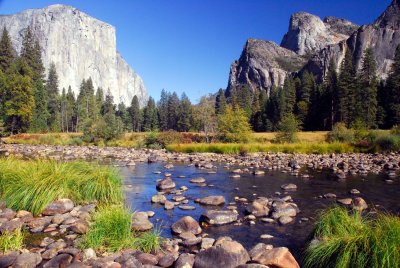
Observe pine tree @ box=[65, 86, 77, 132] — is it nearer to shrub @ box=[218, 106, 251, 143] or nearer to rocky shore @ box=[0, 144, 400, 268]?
shrub @ box=[218, 106, 251, 143]

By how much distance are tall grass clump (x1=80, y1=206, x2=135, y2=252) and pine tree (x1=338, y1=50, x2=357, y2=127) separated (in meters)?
58.2

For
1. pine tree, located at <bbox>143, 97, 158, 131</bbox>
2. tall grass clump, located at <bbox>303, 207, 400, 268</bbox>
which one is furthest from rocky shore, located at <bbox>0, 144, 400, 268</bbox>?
pine tree, located at <bbox>143, 97, 158, 131</bbox>

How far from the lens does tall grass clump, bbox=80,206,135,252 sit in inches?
282

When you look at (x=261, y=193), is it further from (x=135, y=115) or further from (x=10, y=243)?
(x=135, y=115)

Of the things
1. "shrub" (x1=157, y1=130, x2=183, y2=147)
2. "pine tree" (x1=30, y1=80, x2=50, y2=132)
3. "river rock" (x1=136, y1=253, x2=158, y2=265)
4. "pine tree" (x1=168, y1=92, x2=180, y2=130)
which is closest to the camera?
"river rock" (x1=136, y1=253, x2=158, y2=265)

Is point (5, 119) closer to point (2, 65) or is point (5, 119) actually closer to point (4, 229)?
point (2, 65)

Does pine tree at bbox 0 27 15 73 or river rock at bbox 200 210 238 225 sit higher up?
pine tree at bbox 0 27 15 73

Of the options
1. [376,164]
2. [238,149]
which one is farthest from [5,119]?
[376,164]

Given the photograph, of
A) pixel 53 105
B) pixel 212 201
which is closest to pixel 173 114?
pixel 53 105

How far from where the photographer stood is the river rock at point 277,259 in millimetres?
6172

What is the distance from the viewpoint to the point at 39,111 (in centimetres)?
6394

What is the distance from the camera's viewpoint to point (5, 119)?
5509 cm

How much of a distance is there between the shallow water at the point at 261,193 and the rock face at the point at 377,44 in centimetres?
14035

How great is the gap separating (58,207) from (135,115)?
328ft
